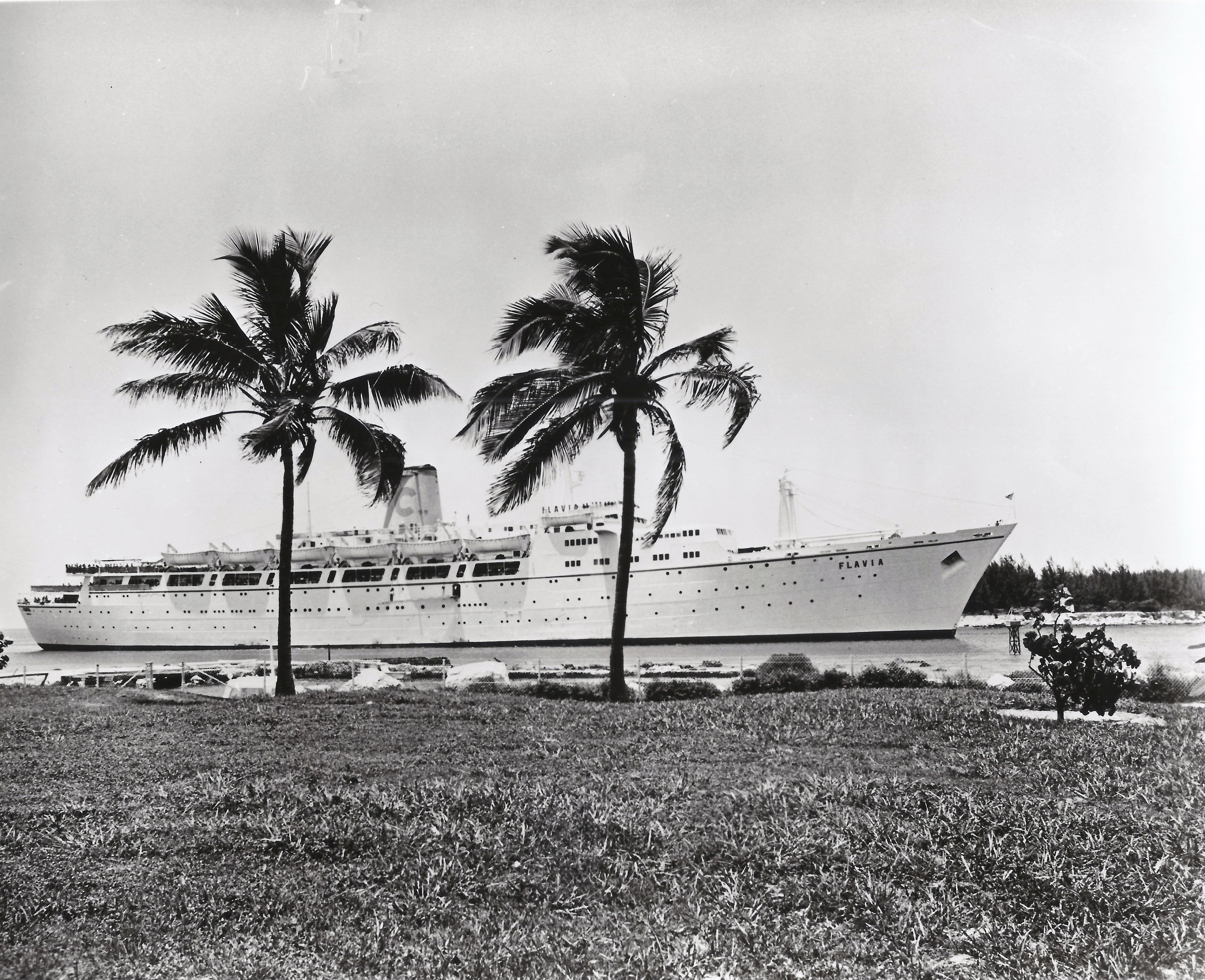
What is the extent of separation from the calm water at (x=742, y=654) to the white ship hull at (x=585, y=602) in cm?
46

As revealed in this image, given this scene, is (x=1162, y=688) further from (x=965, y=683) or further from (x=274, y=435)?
(x=274, y=435)

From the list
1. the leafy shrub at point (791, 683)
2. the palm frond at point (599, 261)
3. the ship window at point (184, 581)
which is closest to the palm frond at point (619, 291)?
the palm frond at point (599, 261)

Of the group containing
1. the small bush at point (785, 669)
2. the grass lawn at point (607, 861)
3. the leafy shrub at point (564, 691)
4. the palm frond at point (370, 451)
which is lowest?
the small bush at point (785, 669)

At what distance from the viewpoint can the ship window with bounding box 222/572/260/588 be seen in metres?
38.5

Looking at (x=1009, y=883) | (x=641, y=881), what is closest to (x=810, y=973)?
(x=641, y=881)

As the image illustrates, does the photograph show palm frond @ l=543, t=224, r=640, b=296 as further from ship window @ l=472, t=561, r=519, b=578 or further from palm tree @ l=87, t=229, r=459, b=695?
ship window @ l=472, t=561, r=519, b=578

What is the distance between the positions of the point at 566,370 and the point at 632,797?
6617 mm

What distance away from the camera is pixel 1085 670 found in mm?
7660

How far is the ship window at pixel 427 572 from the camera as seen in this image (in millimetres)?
35531

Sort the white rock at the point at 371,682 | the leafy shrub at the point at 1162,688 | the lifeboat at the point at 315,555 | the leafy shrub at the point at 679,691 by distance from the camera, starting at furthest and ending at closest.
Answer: the lifeboat at the point at 315,555
the white rock at the point at 371,682
the leafy shrub at the point at 679,691
the leafy shrub at the point at 1162,688

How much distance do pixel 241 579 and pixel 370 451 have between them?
106ft

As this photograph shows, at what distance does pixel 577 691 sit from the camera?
35.9 ft

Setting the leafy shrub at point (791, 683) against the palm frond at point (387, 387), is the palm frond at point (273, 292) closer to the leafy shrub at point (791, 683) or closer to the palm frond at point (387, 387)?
the palm frond at point (387, 387)

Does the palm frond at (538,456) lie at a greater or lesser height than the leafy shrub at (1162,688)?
greater
